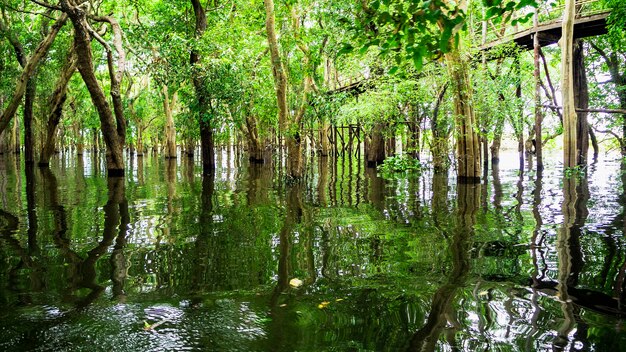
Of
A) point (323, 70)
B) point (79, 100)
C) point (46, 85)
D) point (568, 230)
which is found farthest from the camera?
point (79, 100)

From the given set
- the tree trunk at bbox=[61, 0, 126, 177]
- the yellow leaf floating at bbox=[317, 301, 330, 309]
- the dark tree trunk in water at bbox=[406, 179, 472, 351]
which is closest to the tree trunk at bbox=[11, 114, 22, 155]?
the tree trunk at bbox=[61, 0, 126, 177]

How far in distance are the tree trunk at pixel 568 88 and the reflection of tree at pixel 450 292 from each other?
7355mm

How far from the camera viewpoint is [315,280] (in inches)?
128

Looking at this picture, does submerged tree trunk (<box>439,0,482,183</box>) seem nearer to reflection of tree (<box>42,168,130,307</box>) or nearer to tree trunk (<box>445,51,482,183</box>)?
tree trunk (<box>445,51,482,183</box>)

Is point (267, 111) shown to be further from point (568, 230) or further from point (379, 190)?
point (568, 230)

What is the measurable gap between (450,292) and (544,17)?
20.4 m

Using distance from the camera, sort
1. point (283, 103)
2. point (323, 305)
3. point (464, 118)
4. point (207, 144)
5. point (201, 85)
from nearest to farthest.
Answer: point (323, 305), point (464, 118), point (283, 103), point (201, 85), point (207, 144)

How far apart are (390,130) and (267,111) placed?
470 centimetres

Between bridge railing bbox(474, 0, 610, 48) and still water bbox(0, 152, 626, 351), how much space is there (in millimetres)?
7946

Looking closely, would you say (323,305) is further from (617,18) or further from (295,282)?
(617,18)

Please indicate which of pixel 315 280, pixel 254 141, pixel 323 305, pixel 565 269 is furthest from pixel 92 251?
pixel 254 141

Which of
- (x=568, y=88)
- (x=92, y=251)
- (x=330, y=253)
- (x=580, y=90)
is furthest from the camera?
(x=580, y=90)

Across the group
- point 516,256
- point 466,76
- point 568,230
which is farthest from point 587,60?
point 516,256

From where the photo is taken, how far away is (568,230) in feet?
16.3
